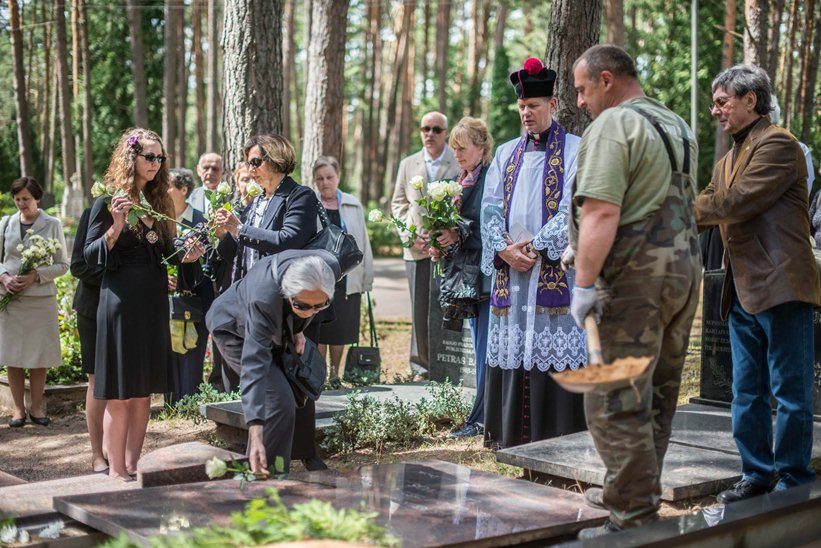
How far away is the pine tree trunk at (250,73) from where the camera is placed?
939cm

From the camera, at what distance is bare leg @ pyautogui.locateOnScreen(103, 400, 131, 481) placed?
5.85 m

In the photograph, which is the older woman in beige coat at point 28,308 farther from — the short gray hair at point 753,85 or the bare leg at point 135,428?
the short gray hair at point 753,85

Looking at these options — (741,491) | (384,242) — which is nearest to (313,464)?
(741,491)

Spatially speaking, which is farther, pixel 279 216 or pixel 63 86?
Answer: pixel 63 86

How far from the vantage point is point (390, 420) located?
7.19m

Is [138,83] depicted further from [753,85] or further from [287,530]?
[287,530]

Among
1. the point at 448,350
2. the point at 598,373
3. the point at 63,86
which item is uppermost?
the point at 63,86

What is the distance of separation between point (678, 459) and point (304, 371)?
88.4 inches

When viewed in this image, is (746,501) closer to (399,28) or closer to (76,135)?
(399,28)

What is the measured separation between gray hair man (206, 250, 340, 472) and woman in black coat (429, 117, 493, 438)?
2006 millimetres

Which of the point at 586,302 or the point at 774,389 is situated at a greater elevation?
the point at 586,302

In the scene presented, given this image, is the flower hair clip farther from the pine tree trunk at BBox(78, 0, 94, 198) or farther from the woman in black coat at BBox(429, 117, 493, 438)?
the pine tree trunk at BBox(78, 0, 94, 198)

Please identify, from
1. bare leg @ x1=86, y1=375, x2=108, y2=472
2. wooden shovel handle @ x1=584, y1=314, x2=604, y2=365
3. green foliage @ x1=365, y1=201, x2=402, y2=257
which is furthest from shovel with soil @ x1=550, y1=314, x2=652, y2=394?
green foliage @ x1=365, y1=201, x2=402, y2=257

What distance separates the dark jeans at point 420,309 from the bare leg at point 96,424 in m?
4.08
